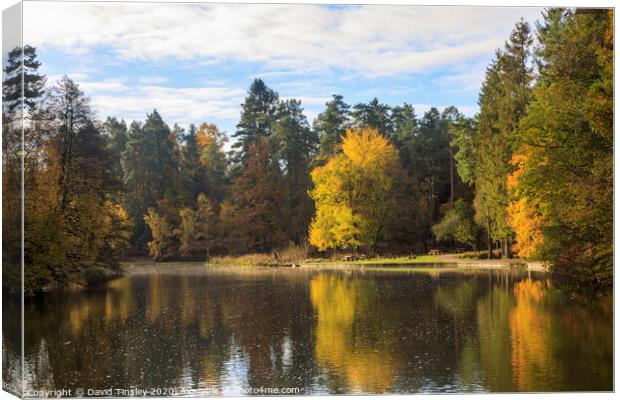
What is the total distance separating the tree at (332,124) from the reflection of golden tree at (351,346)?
5366 millimetres

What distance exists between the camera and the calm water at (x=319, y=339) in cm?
1224

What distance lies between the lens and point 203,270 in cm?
3083

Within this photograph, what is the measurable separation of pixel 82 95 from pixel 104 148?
5130mm

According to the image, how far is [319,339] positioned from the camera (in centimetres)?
1552

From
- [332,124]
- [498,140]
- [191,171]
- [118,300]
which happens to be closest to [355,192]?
[498,140]

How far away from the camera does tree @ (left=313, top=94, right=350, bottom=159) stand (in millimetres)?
21531

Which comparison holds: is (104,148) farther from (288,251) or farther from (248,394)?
(248,394)

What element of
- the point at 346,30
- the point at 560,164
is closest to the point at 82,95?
the point at 346,30

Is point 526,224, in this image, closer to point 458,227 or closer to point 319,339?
point 458,227

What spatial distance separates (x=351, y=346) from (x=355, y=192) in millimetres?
19876

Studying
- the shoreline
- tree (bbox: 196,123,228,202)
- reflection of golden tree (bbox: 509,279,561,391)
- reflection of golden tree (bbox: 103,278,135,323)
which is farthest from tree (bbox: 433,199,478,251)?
reflection of golden tree (bbox: 103,278,135,323)

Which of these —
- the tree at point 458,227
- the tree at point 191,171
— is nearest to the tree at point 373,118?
the tree at point 191,171

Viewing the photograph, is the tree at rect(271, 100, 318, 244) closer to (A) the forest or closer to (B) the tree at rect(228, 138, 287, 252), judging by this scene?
(A) the forest

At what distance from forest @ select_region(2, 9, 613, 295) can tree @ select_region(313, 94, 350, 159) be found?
115 millimetres
